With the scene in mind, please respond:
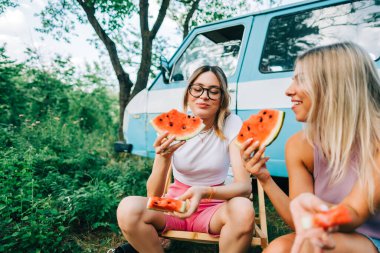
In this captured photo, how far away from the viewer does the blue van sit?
3578 mm

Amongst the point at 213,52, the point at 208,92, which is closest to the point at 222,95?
the point at 208,92

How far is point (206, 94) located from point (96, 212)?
2.02 m

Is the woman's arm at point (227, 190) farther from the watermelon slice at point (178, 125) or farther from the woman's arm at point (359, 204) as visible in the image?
the woman's arm at point (359, 204)

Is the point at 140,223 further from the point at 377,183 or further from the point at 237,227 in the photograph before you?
the point at 377,183

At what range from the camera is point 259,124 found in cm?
222

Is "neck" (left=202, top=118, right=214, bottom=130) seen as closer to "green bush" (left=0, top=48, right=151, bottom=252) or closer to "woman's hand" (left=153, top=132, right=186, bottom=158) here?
"woman's hand" (left=153, top=132, right=186, bottom=158)

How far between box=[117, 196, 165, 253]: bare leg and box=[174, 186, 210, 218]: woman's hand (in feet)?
A: 1.51

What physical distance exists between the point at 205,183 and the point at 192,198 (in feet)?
2.00

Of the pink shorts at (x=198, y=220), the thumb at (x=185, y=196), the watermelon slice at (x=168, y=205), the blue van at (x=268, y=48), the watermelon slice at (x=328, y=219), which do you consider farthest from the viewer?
the blue van at (x=268, y=48)

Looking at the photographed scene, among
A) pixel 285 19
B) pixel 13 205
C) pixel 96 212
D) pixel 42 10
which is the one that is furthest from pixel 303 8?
pixel 42 10

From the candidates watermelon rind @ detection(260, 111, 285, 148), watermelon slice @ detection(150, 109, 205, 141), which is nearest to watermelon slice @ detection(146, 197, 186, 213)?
watermelon slice @ detection(150, 109, 205, 141)

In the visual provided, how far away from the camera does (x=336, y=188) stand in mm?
1788

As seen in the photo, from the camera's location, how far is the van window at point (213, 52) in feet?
14.6

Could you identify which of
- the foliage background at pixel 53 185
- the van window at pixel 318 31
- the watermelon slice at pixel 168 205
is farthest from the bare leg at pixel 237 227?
the van window at pixel 318 31
